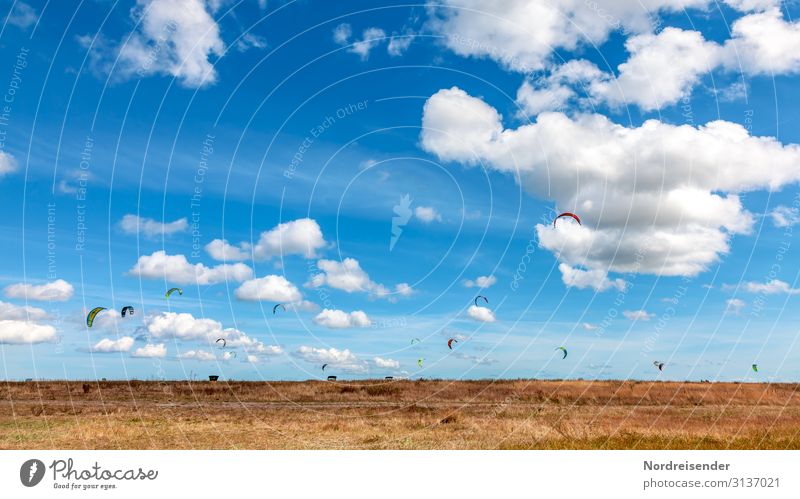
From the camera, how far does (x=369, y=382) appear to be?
7588 centimetres

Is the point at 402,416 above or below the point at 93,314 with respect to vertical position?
below

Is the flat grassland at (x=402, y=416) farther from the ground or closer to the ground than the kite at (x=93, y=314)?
closer to the ground

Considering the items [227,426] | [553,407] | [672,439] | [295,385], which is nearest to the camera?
[672,439]

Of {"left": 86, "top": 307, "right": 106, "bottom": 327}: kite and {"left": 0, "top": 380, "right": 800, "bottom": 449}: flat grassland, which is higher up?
{"left": 86, "top": 307, "right": 106, "bottom": 327}: kite

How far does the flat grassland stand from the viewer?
→ 2772 centimetres

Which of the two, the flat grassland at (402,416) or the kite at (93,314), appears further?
the kite at (93,314)

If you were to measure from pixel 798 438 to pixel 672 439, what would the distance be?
5343 millimetres

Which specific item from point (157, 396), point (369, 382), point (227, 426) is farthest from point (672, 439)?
point (369, 382)

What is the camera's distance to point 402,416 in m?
40.2

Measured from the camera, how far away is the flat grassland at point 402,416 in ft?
90.9

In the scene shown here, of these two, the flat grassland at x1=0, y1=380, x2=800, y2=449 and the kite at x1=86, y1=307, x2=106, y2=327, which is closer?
the flat grassland at x1=0, y1=380, x2=800, y2=449
